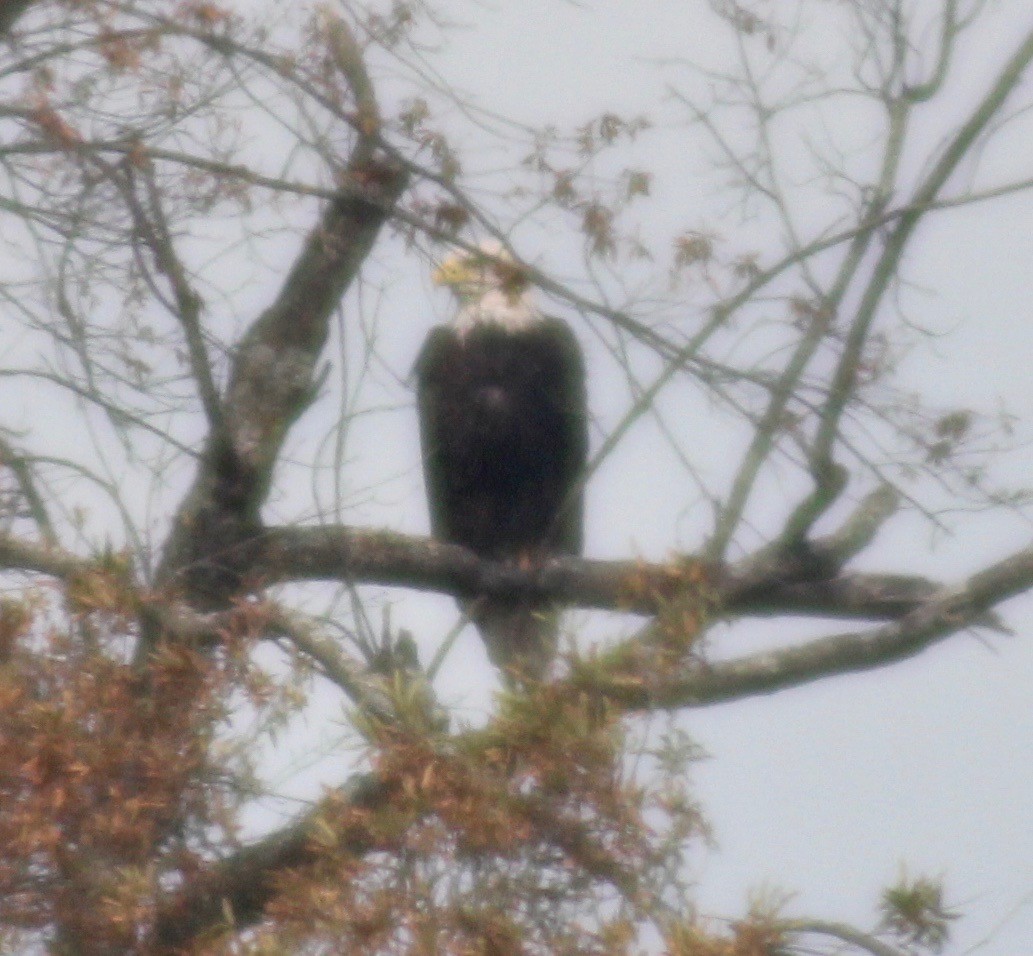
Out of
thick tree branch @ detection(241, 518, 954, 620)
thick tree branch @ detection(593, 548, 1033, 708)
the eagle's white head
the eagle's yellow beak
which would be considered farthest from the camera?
thick tree branch @ detection(241, 518, 954, 620)

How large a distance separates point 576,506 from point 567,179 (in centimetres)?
250

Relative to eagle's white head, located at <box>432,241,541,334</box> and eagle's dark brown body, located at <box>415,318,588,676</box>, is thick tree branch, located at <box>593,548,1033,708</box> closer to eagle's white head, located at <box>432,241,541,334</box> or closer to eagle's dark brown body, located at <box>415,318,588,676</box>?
eagle's white head, located at <box>432,241,541,334</box>

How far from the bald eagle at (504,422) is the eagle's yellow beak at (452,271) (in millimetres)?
1857

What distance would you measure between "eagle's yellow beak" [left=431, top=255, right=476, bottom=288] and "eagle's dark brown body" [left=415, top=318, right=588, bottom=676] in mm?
1873

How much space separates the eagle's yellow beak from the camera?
286 centimetres

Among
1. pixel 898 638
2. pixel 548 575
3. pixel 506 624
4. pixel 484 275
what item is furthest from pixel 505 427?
pixel 484 275

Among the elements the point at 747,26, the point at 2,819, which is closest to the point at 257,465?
the point at 747,26

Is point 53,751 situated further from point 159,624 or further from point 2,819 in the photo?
point 159,624

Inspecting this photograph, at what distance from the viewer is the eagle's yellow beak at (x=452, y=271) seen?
2857 mm

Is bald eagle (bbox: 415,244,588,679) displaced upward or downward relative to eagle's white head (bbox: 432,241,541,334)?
upward

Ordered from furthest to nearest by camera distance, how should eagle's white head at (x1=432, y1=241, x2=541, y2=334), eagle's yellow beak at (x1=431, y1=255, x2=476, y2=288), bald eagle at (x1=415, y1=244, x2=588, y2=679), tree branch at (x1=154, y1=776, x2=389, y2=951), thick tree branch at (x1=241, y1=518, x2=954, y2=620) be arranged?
1. bald eagle at (x1=415, y1=244, x2=588, y2=679)
2. thick tree branch at (x1=241, y1=518, x2=954, y2=620)
3. eagle's yellow beak at (x1=431, y1=255, x2=476, y2=288)
4. eagle's white head at (x1=432, y1=241, x2=541, y2=334)
5. tree branch at (x1=154, y1=776, x2=389, y2=951)

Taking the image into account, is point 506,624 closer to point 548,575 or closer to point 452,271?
point 548,575

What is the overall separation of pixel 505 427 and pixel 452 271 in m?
2.01

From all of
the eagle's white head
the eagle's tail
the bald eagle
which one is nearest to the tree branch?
the eagle's tail
